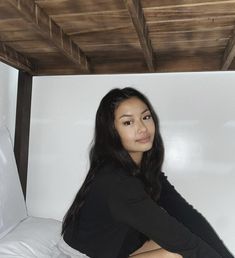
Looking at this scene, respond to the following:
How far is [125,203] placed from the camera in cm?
114

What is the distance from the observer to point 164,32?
1.45 meters

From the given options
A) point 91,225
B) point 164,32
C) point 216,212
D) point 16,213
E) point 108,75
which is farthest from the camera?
point 108,75

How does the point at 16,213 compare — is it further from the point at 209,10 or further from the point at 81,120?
the point at 209,10

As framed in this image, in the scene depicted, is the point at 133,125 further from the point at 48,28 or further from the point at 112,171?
the point at 48,28

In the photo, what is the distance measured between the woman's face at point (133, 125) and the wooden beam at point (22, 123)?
0.90m

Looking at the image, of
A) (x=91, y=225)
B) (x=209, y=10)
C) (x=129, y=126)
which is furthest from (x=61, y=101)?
(x=209, y=10)

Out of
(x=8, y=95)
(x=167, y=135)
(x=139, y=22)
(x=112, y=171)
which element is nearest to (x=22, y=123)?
(x=8, y=95)

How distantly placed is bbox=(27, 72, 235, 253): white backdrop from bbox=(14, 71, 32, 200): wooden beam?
79mm

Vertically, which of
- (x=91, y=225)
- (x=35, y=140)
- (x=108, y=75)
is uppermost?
(x=108, y=75)

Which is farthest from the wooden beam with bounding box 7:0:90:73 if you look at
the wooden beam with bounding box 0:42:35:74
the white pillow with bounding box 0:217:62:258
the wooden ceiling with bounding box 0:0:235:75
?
the white pillow with bounding box 0:217:62:258

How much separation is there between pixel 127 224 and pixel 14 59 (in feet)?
3.50

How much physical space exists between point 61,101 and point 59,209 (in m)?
0.69

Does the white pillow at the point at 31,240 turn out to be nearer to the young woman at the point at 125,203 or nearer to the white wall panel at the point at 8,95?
the young woman at the point at 125,203

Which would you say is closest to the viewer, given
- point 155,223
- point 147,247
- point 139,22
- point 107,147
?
point 155,223
